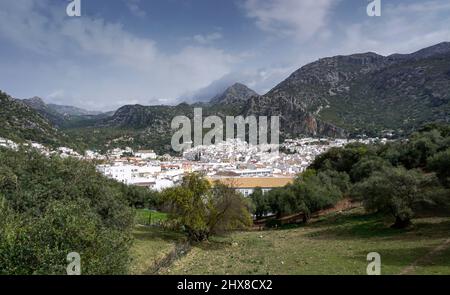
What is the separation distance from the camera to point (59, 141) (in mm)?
147375

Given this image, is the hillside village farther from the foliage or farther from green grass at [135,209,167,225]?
the foliage

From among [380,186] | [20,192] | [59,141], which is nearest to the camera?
[20,192]

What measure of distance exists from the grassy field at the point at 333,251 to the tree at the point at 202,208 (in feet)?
5.55

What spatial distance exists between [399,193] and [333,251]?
8.97 metres

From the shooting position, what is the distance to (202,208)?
32.3 metres

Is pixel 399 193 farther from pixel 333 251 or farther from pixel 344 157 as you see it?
pixel 344 157

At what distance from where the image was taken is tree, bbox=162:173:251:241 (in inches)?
1256

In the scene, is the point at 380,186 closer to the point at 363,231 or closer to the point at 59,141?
the point at 363,231

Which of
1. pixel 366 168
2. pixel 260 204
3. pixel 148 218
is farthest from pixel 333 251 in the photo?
pixel 148 218
